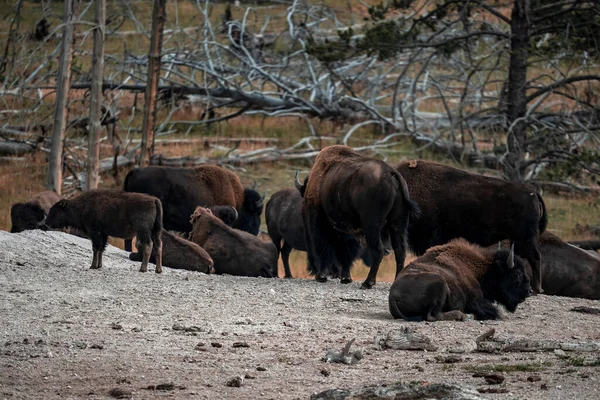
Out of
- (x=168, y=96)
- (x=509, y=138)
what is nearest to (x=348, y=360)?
(x=509, y=138)

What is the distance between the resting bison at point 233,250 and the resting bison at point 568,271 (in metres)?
4.24

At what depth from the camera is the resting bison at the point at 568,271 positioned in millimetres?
15945

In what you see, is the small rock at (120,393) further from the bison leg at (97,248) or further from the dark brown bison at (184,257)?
→ the dark brown bison at (184,257)

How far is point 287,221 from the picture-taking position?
1950 centimetres

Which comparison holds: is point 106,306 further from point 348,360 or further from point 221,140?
point 221,140

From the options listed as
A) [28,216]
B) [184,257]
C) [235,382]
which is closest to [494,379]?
[235,382]

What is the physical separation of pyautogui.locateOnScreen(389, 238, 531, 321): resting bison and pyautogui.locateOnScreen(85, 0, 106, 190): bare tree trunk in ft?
39.4

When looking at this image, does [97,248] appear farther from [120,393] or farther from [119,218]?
[120,393]

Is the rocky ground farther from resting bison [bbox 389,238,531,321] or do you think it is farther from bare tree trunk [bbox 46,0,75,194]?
bare tree trunk [bbox 46,0,75,194]

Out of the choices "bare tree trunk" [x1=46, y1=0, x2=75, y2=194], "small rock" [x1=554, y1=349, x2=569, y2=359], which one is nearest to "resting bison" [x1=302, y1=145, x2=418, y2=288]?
"small rock" [x1=554, y1=349, x2=569, y2=359]

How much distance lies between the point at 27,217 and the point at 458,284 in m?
10.0

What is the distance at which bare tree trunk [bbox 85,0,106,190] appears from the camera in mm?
23094

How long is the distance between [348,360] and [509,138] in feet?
51.4

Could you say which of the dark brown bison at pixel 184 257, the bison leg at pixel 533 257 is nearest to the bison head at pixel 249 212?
the dark brown bison at pixel 184 257
